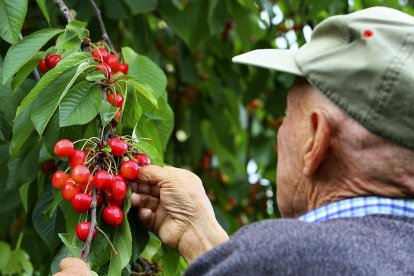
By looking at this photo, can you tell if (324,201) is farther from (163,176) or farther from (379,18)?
(163,176)

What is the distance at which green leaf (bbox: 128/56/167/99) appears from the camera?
246cm

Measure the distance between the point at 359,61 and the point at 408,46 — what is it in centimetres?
9

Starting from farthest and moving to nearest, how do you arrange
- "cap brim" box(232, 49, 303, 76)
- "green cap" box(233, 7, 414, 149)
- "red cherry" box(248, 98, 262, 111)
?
"red cherry" box(248, 98, 262, 111) → "cap brim" box(232, 49, 303, 76) → "green cap" box(233, 7, 414, 149)

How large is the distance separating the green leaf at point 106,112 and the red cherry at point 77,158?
0.08 meters

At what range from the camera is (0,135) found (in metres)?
2.53

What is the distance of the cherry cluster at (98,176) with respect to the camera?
6.66ft

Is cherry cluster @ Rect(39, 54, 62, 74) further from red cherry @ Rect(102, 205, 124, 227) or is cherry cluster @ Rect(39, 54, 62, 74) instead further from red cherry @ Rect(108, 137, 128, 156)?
red cherry @ Rect(102, 205, 124, 227)

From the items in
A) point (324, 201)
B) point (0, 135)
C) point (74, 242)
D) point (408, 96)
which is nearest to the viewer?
point (408, 96)

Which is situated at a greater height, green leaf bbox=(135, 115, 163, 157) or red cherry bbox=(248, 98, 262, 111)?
green leaf bbox=(135, 115, 163, 157)

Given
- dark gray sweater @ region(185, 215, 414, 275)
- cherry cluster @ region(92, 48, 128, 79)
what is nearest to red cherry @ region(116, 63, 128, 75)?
cherry cluster @ region(92, 48, 128, 79)

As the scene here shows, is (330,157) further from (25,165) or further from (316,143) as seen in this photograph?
(25,165)

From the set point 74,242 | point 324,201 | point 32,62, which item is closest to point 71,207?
point 74,242

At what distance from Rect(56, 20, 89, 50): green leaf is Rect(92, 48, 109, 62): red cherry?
0.05 m

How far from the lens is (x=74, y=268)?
1889 mm
